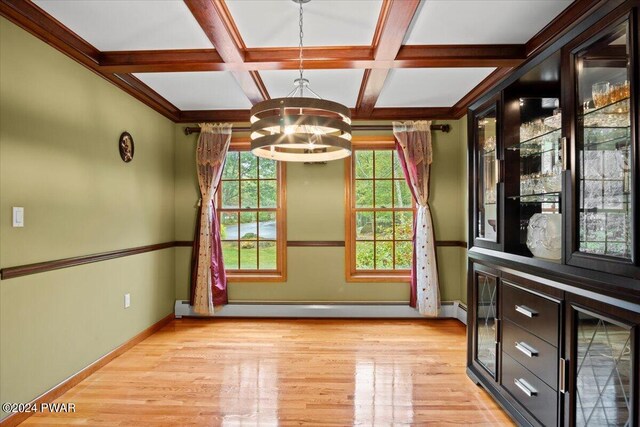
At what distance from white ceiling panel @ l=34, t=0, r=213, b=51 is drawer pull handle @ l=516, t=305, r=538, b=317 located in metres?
2.74

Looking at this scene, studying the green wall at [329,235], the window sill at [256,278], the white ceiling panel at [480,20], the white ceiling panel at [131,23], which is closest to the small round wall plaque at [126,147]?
the white ceiling panel at [131,23]

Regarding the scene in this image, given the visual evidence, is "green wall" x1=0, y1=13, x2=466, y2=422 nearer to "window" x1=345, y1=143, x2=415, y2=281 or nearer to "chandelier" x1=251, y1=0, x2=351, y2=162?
"window" x1=345, y1=143, x2=415, y2=281

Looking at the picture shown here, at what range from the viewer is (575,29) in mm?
1708

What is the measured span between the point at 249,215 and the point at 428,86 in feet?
8.51

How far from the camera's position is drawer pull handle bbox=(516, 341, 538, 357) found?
201cm

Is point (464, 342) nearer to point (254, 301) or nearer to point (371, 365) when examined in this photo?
point (371, 365)

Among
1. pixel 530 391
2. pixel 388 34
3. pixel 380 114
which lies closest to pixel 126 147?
pixel 388 34

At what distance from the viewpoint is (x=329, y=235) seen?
447 cm

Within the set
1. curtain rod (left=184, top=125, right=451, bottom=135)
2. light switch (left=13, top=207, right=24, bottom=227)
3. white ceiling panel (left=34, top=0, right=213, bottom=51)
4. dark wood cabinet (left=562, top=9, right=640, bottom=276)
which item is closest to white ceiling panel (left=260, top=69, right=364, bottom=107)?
curtain rod (left=184, top=125, right=451, bottom=135)

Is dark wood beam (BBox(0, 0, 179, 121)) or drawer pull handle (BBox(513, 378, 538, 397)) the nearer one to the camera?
drawer pull handle (BBox(513, 378, 538, 397))

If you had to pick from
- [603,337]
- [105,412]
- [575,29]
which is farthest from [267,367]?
[575,29]

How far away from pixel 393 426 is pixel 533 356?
36.6 inches

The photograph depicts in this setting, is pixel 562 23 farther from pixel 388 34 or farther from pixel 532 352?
pixel 532 352

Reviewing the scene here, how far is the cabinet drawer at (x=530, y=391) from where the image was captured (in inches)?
73.1
